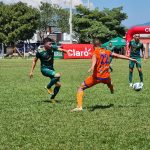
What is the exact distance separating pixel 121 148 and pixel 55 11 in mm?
88004

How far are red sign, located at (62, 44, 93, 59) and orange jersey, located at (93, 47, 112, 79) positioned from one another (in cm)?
4387

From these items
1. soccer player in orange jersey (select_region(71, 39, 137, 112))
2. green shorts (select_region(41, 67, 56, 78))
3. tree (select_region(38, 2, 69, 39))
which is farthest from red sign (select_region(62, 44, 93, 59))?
soccer player in orange jersey (select_region(71, 39, 137, 112))

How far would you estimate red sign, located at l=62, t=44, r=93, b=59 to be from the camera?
183 feet

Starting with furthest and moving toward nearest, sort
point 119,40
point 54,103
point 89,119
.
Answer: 1. point 119,40
2. point 54,103
3. point 89,119

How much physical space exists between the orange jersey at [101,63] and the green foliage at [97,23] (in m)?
63.4

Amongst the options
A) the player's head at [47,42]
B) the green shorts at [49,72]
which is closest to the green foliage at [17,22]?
the green shorts at [49,72]

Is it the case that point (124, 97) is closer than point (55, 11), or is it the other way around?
point (124, 97)

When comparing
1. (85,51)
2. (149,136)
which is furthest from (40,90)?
(85,51)

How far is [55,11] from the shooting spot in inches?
3708

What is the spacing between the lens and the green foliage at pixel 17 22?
78.3m

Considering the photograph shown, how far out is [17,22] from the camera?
78.9 metres

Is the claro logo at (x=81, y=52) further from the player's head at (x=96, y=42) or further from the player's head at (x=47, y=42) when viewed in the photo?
the player's head at (x=96, y=42)

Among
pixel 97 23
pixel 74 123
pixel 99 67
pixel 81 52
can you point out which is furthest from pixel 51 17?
pixel 74 123

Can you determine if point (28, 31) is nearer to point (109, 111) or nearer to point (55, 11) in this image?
point (55, 11)
